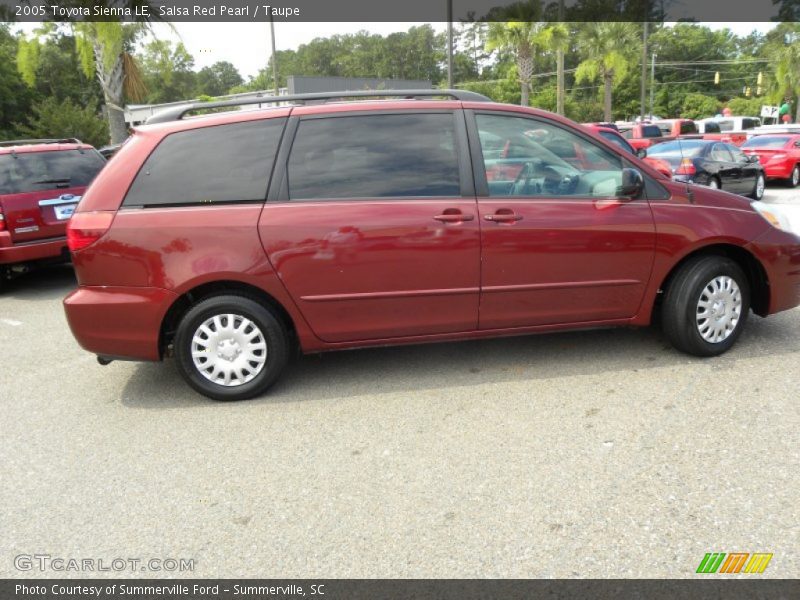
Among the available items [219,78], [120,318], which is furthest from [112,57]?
[219,78]

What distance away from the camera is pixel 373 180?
12.9 feet

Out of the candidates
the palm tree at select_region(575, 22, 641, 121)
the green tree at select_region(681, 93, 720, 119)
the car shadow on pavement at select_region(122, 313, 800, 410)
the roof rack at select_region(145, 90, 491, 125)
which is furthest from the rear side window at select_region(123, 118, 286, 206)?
the green tree at select_region(681, 93, 720, 119)

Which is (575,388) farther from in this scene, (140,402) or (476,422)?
(140,402)

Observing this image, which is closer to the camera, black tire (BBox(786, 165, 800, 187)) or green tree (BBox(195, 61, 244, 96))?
black tire (BBox(786, 165, 800, 187))

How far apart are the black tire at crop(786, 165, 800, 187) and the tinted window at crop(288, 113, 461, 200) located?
1613cm

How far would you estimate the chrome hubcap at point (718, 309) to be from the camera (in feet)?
14.0

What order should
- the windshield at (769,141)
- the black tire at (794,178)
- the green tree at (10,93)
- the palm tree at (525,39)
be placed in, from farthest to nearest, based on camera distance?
the green tree at (10,93)
the palm tree at (525,39)
the windshield at (769,141)
the black tire at (794,178)

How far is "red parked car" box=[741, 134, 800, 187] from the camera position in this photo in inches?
646

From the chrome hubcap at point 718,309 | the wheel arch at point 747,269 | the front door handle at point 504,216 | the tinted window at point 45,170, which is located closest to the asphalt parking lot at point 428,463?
the chrome hubcap at point 718,309

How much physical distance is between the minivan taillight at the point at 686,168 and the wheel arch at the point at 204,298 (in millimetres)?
10589

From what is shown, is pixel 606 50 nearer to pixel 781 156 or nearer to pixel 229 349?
pixel 781 156

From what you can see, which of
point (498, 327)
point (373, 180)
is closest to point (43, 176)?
point (373, 180)
